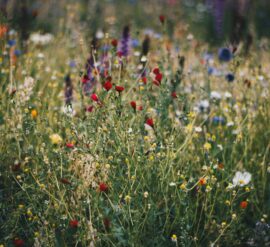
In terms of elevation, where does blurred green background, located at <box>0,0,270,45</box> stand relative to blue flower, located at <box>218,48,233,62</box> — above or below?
below

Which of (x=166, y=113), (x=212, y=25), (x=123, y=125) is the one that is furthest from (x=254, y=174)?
(x=212, y=25)

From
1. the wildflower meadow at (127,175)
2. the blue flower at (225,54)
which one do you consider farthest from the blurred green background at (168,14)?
the wildflower meadow at (127,175)

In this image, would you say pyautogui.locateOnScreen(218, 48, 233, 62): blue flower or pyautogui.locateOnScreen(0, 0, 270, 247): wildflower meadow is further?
pyautogui.locateOnScreen(218, 48, 233, 62): blue flower

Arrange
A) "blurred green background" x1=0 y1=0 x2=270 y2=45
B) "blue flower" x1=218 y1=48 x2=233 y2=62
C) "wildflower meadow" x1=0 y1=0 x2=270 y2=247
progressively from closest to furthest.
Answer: "wildflower meadow" x1=0 y1=0 x2=270 y2=247 → "blue flower" x1=218 y1=48 x2=233 y2=62 → "blurred green background" x1=0 y1=0 x2=270 y2=45

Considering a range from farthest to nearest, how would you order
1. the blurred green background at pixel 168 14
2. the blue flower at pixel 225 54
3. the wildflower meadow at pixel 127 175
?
the blurred green background at pixel 168 14
the blue flower at pixel 225 54
the wildflower meadow at pixel 127 175

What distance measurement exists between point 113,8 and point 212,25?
2117mm

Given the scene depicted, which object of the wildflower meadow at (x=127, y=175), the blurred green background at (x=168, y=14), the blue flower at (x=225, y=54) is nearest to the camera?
the wildflower meadow at (x=127, y=175)

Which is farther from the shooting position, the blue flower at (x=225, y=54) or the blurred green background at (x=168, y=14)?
the blurred green background at (x=168, y=14)

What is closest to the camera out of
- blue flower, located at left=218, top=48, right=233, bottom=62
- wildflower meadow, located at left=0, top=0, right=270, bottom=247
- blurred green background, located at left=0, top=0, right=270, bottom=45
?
wildflower meadow, located at left=0, top=0, right=270, bottom=247

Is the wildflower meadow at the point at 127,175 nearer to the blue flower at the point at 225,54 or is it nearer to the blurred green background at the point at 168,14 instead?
the blue flower at the point at 225,54

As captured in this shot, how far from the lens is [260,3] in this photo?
898cm

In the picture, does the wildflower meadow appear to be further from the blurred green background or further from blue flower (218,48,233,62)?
the blurred green background

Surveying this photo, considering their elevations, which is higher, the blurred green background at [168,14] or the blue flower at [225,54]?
the blue flower at [225,54]

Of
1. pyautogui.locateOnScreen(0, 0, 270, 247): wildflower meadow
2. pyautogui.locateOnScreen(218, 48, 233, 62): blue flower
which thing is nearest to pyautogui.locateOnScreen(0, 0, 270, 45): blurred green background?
pyautogui.locateOnScreen(218, 48, 233, 62): blue flower
